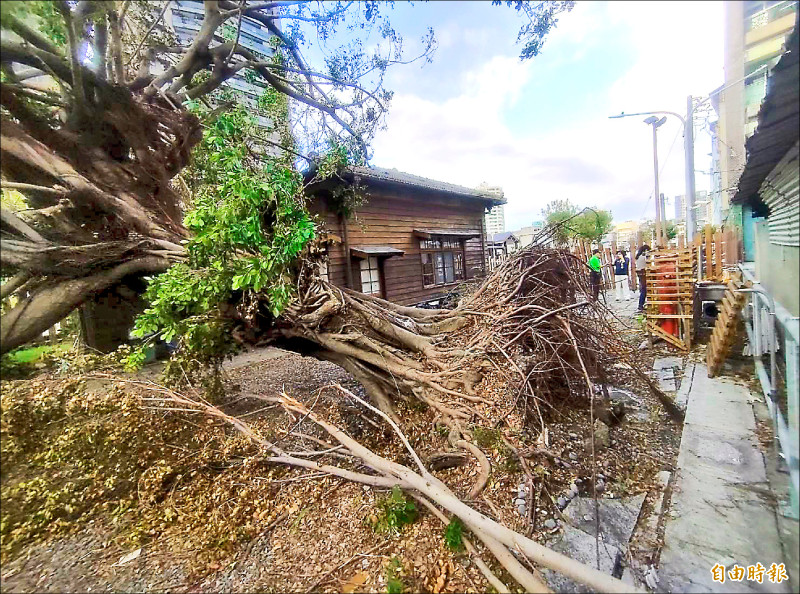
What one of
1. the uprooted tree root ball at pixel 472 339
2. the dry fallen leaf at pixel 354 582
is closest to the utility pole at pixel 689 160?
the uprooted tree root ball at pixel 472 339

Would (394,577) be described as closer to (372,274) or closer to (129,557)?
(129,557)

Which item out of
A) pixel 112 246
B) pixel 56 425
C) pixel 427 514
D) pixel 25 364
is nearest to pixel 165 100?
pixel 112 246

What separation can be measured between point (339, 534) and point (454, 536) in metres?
1.00

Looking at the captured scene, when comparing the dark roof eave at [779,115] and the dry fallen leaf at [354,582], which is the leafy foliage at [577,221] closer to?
the dark roof eave at [779,115]

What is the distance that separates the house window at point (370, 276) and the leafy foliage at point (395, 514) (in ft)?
24.3

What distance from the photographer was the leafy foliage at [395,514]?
280 cm

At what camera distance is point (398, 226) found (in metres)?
11.3

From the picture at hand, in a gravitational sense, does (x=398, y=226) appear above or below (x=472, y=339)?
above

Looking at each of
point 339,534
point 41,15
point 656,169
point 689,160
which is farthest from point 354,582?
point 656,169

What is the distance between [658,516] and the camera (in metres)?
2.71

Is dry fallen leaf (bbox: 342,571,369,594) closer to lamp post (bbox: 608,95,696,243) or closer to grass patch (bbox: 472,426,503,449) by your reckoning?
grass patch (bbox: 472,426,503,449)

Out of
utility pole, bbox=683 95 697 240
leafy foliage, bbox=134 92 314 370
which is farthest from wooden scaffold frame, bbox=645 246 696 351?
leafy foliage, bbox=134 92 314 370

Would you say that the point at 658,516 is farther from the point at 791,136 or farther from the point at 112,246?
the point at 112,246

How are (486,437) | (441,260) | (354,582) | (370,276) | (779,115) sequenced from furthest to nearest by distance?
1. (441,260)
2. (370,276)
3. (486,437)
4. (354,582)
5. (779,115)
